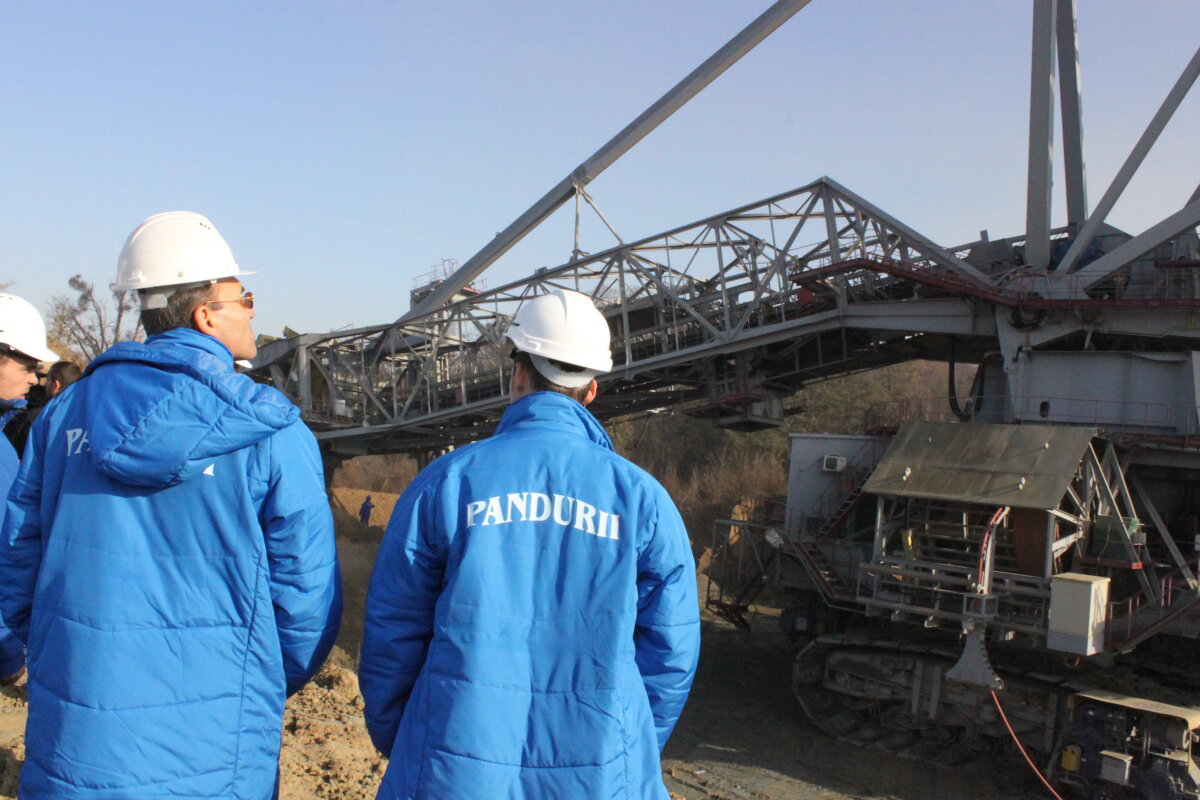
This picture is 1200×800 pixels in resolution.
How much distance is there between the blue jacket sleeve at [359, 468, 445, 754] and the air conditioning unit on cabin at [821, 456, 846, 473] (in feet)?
40.6

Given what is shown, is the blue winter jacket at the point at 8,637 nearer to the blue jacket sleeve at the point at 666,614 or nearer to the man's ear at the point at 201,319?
the man's ear at the point at 201,319

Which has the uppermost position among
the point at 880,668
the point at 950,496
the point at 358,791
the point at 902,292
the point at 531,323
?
the point at 902,292

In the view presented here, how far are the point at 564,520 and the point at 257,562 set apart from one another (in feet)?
2.65

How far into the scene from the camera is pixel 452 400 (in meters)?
18.8

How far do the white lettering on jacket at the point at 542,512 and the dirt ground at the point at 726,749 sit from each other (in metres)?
0.65

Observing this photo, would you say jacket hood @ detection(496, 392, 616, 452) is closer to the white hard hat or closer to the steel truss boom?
the white hard hat

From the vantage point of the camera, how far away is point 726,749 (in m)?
12.3

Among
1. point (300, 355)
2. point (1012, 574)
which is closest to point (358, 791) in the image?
point (1012, 574)

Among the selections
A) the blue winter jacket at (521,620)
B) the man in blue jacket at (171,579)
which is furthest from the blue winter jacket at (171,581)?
the blue winter jacket at (521,620)

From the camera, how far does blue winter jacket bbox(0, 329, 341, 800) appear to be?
2.25 m

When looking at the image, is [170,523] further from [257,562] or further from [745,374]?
[745,374]

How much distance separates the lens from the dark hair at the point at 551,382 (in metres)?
2.66

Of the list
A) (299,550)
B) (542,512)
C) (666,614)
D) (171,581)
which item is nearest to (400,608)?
(299,550)

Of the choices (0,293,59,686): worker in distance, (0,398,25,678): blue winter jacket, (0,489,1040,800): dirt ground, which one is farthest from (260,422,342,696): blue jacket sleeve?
(0,293,59,686): worker in distance
